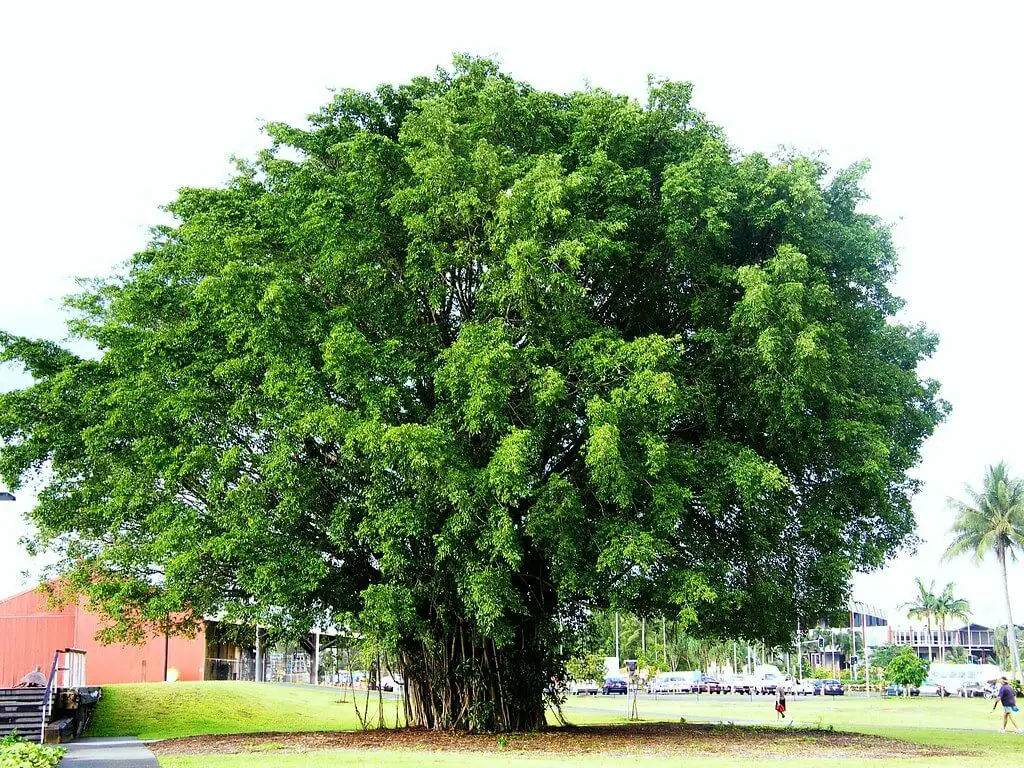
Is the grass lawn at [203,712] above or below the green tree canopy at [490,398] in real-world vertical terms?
below

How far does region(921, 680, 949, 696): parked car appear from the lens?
69.9 meters

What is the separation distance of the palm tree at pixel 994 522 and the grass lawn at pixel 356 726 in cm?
3341

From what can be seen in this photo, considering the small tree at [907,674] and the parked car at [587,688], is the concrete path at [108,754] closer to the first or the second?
the parked car at [587,688]

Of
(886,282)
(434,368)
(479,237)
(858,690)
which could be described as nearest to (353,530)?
(434,368)

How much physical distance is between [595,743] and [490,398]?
7.38 meters

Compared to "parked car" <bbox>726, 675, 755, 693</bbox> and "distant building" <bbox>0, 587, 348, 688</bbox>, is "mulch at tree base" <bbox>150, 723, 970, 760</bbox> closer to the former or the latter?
"distant building" <bbox>0, 587, 348, 688</bbox>

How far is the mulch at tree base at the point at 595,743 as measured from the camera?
19.6 metres

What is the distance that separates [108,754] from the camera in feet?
65.8

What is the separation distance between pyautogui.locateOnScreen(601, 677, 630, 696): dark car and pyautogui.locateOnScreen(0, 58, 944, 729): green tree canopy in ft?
157

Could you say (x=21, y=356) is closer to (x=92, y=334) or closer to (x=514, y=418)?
(x=92, y=334)

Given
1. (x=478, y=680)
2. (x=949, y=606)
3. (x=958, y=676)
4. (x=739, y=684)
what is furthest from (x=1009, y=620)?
(x=478, y=680)

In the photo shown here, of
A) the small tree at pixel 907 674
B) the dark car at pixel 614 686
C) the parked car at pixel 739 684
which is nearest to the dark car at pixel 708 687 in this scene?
the parked car at pixel 739 684

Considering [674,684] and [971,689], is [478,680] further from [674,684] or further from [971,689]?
[674,684]

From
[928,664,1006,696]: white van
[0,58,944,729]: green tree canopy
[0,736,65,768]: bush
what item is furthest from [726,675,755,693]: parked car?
[0,736,65,768]: bush
